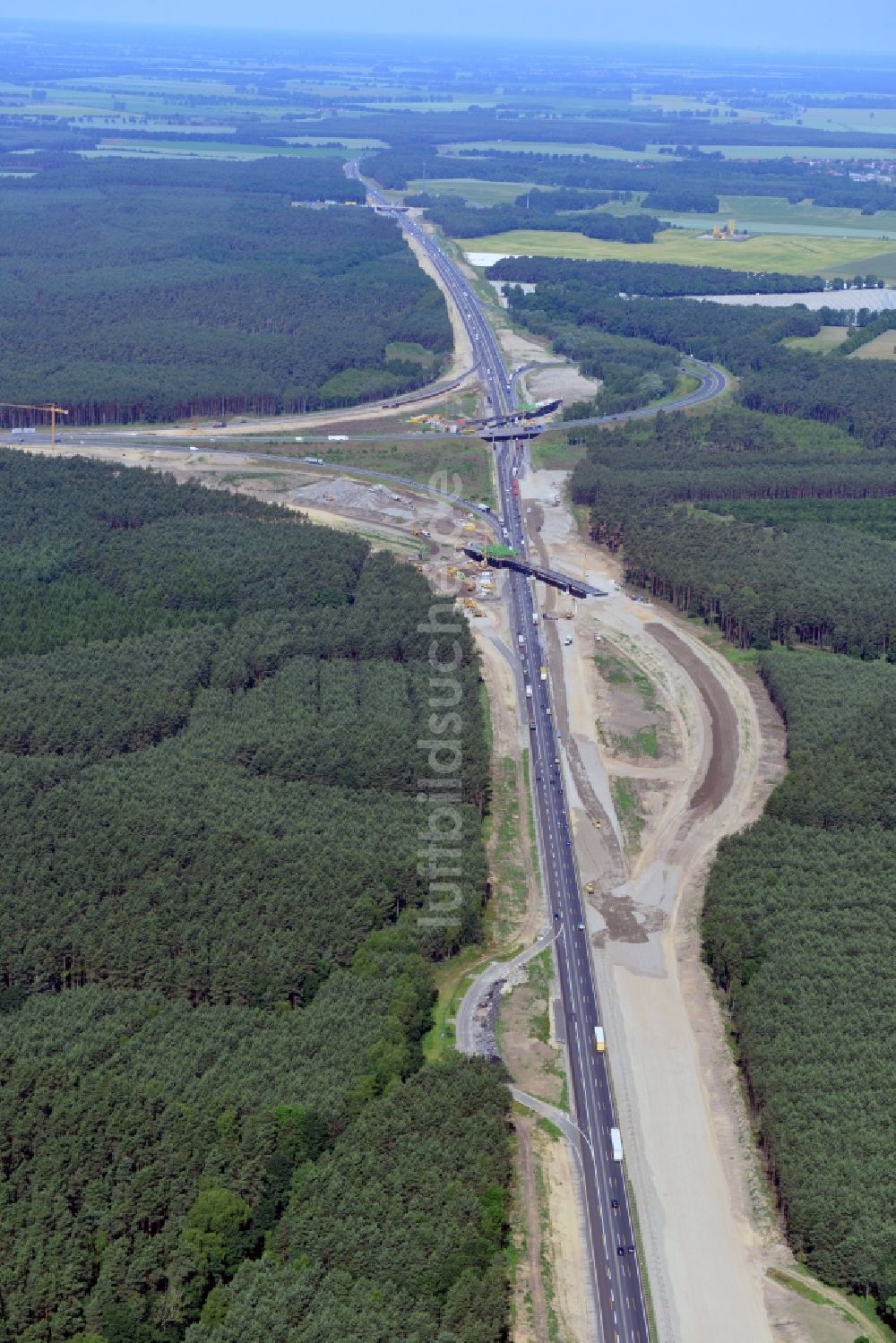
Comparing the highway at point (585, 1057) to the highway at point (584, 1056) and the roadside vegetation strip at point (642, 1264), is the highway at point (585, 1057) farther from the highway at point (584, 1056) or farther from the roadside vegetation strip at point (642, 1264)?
the roadside vegetation strip at point (642, 1264)

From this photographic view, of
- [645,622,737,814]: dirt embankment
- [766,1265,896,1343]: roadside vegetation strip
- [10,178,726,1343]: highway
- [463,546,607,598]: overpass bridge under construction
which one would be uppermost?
[463,546,607,598]: overpass bridge under construction

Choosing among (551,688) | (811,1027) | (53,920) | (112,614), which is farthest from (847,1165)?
(112,614)

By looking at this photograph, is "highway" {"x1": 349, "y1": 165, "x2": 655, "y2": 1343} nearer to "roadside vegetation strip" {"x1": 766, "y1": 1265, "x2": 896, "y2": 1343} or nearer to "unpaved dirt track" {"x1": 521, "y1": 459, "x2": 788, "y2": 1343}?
"unpaved dirt track" {"x1": 521, "y1": 459, "x2": 788, "y2": 1343}

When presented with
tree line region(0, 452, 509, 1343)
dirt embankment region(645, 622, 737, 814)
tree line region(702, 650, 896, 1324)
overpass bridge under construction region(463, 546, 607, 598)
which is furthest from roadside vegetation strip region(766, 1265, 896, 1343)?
overpass bridge under construction region(463, 546, 607, 598)

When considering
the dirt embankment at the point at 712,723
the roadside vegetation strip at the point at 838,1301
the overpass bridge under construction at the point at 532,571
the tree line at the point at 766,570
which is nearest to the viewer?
the roadside vegetation strip at the point at 838,1301

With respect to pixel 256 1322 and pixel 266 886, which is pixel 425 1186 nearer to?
pixel 256 1322

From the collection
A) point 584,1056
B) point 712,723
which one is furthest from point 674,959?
point 712,723

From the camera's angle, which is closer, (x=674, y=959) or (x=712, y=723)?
(x=674, y=959)

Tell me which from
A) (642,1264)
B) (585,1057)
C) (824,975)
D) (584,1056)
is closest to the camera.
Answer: (642,1264)

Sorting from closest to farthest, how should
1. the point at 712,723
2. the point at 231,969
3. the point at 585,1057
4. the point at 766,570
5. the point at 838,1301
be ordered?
the point at 838,1301
the point at 585,1057
the point at 231,969
the point at 712,723
the point at 766,570

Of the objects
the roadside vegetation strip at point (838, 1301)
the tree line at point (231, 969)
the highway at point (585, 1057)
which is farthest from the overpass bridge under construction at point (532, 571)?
the roadside vegetation strip at point (838, 1301)

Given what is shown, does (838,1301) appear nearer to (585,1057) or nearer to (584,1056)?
(585,1057)
